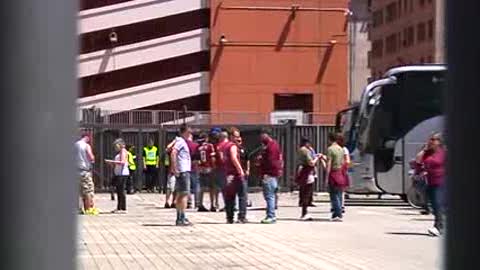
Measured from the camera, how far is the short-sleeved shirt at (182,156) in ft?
60.3

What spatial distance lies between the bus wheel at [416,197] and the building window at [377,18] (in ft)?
221

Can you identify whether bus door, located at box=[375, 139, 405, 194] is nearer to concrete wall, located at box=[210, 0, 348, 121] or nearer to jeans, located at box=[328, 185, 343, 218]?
jeans, located at box=[328, 185, 343, 218]

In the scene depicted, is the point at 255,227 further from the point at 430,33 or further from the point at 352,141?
the point at 430,33

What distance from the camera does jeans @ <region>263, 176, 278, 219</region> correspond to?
61.3ft

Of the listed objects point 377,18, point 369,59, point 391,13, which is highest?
point 377,18

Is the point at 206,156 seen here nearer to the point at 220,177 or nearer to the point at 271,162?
the point at 220,177

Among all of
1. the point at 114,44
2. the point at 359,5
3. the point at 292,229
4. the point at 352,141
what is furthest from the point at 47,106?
the point at 359,5

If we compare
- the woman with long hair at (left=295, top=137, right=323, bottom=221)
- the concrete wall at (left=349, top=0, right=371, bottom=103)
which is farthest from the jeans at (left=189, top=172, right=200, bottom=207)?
the concrete wall at (left=349, top=0, right=371, bottom=103)

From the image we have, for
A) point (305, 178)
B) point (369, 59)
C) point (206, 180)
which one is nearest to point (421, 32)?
point (369, 59)

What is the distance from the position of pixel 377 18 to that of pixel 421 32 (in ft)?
59.4

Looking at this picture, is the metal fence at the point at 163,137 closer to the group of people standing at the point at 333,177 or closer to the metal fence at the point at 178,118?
the metal fence at the point at 178,118

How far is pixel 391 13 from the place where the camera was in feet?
288

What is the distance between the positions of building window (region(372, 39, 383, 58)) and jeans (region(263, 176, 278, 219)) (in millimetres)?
72715

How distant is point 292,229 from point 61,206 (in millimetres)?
14238
